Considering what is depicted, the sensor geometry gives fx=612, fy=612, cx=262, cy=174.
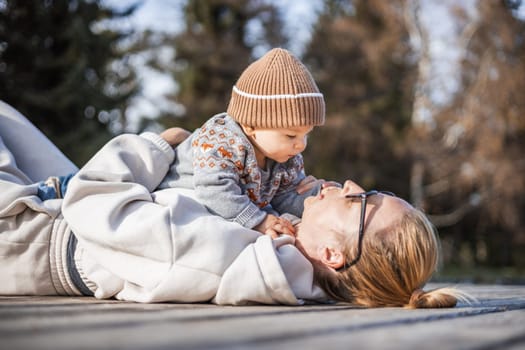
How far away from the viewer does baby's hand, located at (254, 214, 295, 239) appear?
277 centimetres

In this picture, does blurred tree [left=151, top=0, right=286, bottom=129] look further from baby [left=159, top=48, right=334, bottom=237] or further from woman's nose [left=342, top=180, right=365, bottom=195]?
woman's nose [left=342, top=180, right=365, bottom=195]

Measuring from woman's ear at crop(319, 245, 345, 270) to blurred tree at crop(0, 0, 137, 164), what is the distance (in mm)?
10251

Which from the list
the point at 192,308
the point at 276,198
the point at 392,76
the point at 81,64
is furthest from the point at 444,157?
the point at 192,308

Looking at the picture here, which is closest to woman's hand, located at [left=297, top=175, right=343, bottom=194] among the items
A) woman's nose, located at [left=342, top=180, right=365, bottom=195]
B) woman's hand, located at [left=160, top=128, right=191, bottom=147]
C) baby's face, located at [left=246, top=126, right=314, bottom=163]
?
baby's face, located at [left=246, top=126, right=314, bottom=163]

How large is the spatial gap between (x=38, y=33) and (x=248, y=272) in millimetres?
12370

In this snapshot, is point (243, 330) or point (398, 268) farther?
point (398, 268)

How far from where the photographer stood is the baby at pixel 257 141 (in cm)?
279

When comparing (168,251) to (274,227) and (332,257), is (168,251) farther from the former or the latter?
(332,257)

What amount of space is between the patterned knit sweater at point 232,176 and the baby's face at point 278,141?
80 mm

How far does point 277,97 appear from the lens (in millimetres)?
2988

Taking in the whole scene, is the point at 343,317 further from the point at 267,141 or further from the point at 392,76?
the point at 392,76

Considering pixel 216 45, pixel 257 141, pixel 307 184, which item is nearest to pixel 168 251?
pixel 257 141

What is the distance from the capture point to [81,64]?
12695 millimetres

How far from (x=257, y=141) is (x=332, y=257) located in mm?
716
